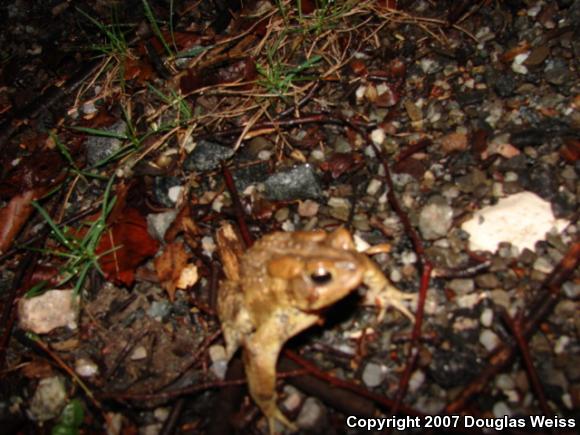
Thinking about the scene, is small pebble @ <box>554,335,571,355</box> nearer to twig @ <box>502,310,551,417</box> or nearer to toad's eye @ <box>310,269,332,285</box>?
twig @ <box>502,310,551,417</box>

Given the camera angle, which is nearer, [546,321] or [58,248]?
[546,321]

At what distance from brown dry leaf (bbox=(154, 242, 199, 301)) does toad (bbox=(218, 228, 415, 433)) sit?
461mm

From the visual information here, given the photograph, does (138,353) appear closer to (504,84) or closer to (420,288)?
(420,288)

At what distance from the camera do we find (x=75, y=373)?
2.75m

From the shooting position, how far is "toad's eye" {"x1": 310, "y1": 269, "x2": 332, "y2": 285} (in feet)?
6.97

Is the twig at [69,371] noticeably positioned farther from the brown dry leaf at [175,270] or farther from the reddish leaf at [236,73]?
the reddish leaf at [236,73]

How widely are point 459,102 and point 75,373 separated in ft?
10.6

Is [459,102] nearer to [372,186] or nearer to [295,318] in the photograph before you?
[372,186]

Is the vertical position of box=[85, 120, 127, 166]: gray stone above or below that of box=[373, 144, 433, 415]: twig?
above

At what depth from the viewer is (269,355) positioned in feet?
7.52

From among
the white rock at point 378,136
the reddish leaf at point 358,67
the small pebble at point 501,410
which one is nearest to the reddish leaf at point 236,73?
the reddish leaf at point 358,67

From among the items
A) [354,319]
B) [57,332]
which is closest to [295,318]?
[354,319]

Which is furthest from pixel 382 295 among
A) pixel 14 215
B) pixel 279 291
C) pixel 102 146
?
pixel 14 215

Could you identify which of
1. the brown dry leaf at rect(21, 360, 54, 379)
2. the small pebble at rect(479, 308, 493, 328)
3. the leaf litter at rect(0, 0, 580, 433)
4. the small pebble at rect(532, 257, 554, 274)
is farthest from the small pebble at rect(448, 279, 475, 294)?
the brown dry leaf at rect(21, 360, 54, 379)
